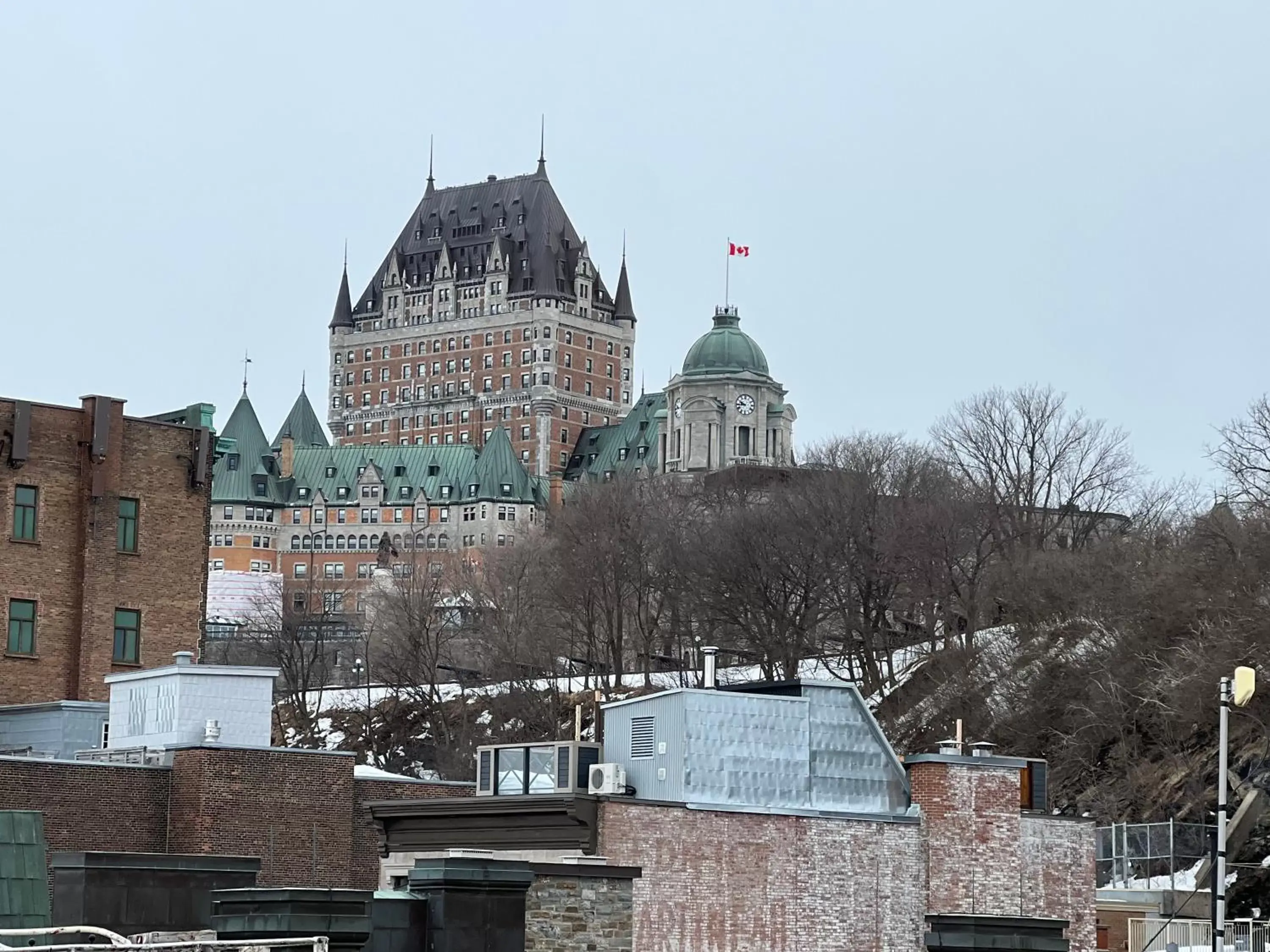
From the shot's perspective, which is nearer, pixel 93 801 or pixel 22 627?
pixel 93 801

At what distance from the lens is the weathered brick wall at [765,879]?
2962cm

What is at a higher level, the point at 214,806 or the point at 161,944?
the point at 214,806

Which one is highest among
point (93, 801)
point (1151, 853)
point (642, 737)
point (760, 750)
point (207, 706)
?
point (207, 706)

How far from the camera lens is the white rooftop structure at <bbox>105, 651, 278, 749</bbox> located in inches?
1382

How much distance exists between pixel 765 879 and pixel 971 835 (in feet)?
11.2

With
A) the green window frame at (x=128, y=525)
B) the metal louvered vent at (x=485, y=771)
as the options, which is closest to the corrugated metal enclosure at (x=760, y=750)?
the metal louvered vent at (x=485, y=771)

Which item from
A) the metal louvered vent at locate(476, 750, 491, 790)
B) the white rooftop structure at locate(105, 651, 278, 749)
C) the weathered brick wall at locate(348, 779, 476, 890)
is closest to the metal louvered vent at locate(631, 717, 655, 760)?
the metal louvered vent at locate(476, 750, 491, 790)

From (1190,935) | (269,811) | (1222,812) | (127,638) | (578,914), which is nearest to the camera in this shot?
(578,914)

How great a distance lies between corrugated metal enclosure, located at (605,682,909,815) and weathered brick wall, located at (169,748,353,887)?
187 inches

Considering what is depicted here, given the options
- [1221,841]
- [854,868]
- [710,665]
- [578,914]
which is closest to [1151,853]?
[710,665]

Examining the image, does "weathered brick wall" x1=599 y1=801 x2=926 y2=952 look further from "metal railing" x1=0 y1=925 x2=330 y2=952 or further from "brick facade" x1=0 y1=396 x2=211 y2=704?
"brick facade" x1=0 y1=396 x2=211 y2=704

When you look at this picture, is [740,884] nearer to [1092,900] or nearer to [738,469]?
[1092,900]

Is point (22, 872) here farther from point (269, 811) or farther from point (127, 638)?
point (127, 638)

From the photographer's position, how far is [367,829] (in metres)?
35.5
